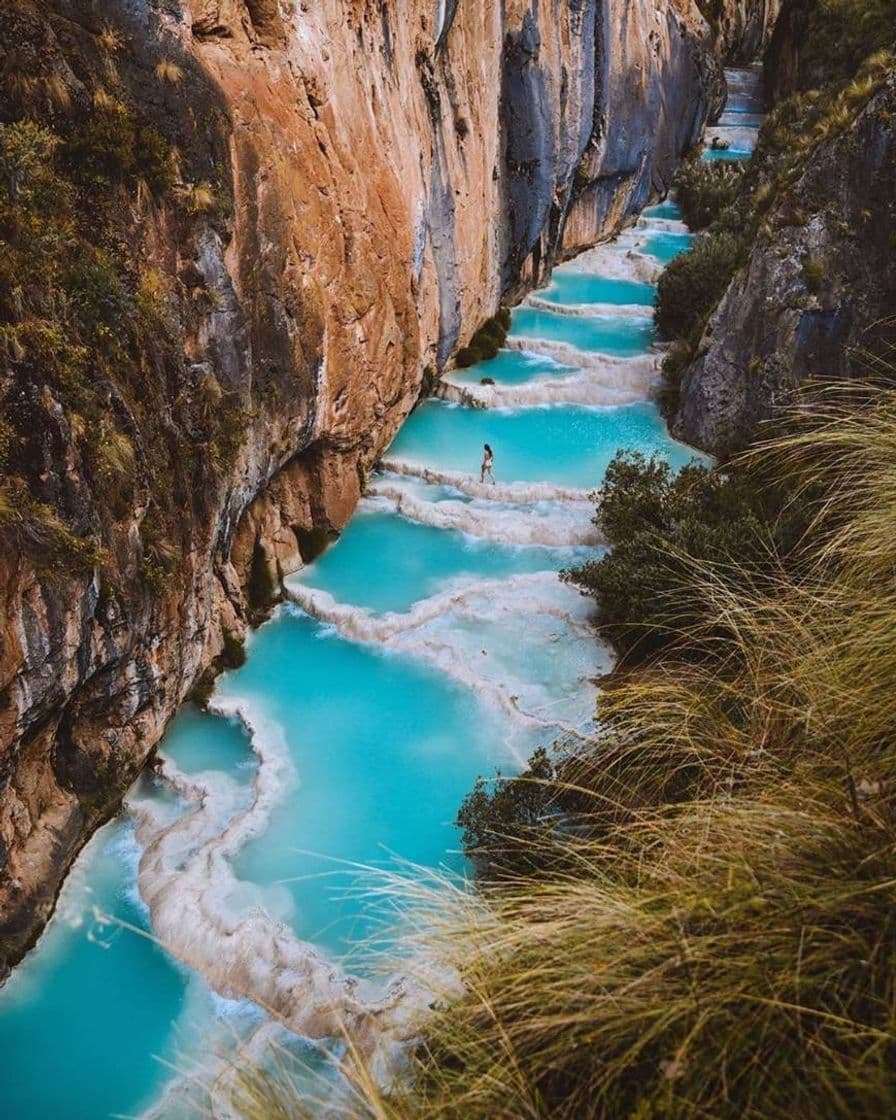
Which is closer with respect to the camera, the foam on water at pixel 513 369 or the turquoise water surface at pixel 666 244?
the foam on water at pixel 513 369

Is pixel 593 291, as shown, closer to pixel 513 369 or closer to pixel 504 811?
pixel 513 369

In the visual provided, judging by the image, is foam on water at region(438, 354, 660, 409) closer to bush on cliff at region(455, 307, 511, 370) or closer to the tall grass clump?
bush on cliff at region(455, 307, 511, 370)

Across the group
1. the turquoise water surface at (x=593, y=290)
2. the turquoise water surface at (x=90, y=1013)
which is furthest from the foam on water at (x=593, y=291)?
the turquoise water surface at (x=90, y=1013)

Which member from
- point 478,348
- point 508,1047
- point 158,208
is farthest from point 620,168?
point 508,1047

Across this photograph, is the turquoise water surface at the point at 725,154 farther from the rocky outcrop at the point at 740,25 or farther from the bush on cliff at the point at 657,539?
the bush on cliff at the point at 657,539

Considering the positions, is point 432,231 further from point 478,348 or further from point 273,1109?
point 273,1109

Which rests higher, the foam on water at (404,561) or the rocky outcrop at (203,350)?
the rocky outcrop at (203,350)
